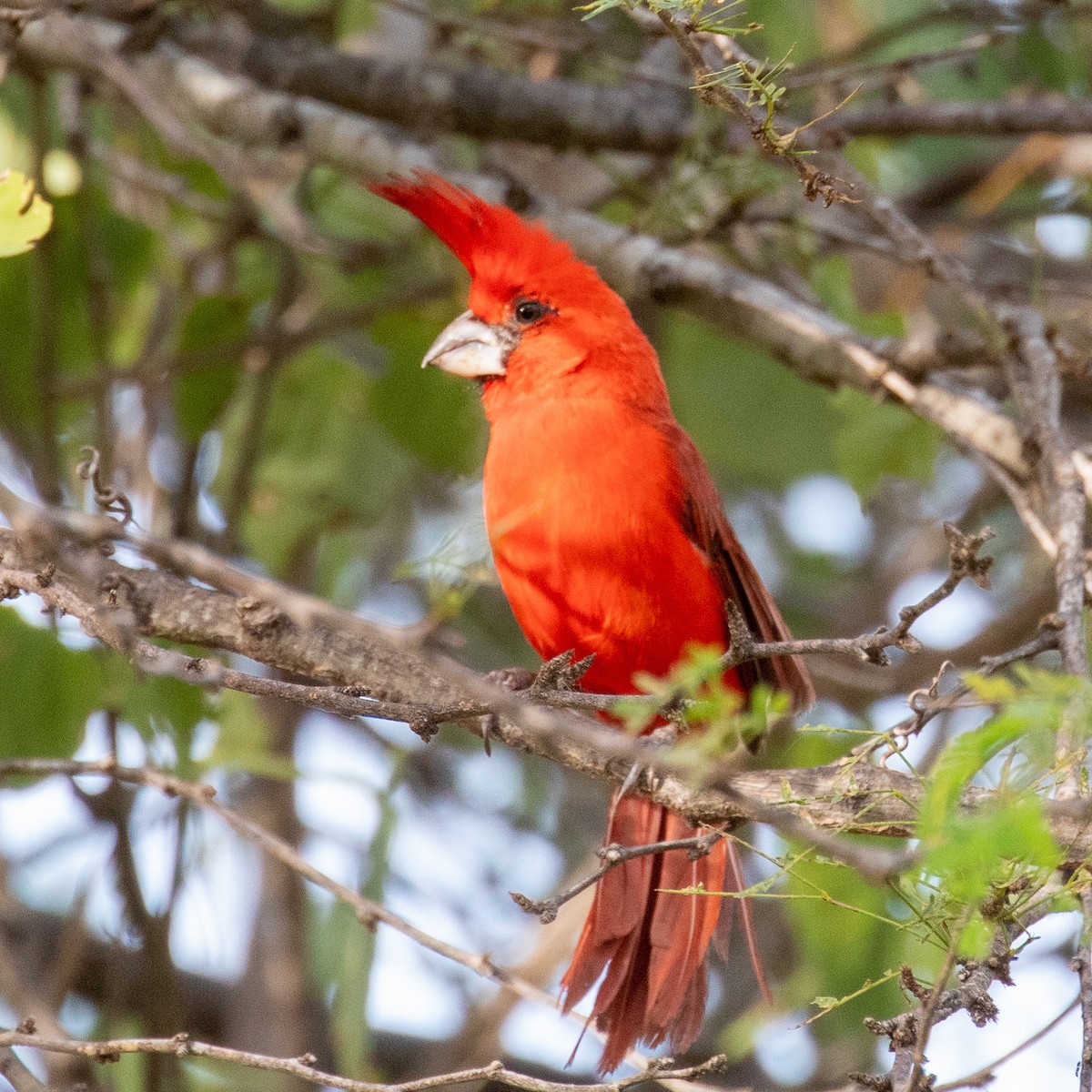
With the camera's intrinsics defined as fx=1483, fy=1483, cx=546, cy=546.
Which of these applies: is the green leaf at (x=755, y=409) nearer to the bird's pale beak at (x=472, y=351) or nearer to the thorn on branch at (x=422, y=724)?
the bird's pale beak at (x=472, y=351)

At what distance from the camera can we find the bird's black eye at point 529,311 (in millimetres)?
3180

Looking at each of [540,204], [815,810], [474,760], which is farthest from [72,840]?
[815,810]

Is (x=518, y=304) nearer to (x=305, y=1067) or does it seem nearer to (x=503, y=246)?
(x=503, y=246)

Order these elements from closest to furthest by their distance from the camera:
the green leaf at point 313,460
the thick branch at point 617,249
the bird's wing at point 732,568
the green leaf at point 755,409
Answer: the thick branch at point 617,249, the bird's wing at point 732,568, the green leaf at point 313,460, the green leaf at point 755,409

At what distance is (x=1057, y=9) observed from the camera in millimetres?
3197

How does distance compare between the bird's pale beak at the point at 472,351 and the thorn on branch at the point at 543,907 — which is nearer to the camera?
the thorn on branch at the point at 543,907

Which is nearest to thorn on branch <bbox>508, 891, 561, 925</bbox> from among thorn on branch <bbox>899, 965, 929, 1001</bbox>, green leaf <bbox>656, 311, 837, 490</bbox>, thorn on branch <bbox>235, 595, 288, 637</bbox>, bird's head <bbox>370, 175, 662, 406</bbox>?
thorn on branch <bbox>899, 965, 929, 1001</bbox>

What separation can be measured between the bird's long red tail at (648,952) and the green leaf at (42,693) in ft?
3.33

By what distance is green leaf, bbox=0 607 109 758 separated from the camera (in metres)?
2.68

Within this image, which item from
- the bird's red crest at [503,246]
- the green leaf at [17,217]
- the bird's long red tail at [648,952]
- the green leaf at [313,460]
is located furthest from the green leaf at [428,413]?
the green leaf at [17,217]

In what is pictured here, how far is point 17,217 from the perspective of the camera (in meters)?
1.76

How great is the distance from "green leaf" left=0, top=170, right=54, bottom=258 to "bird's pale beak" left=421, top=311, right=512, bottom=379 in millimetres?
1415

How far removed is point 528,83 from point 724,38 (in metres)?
1.30

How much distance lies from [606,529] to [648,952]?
84 cm
